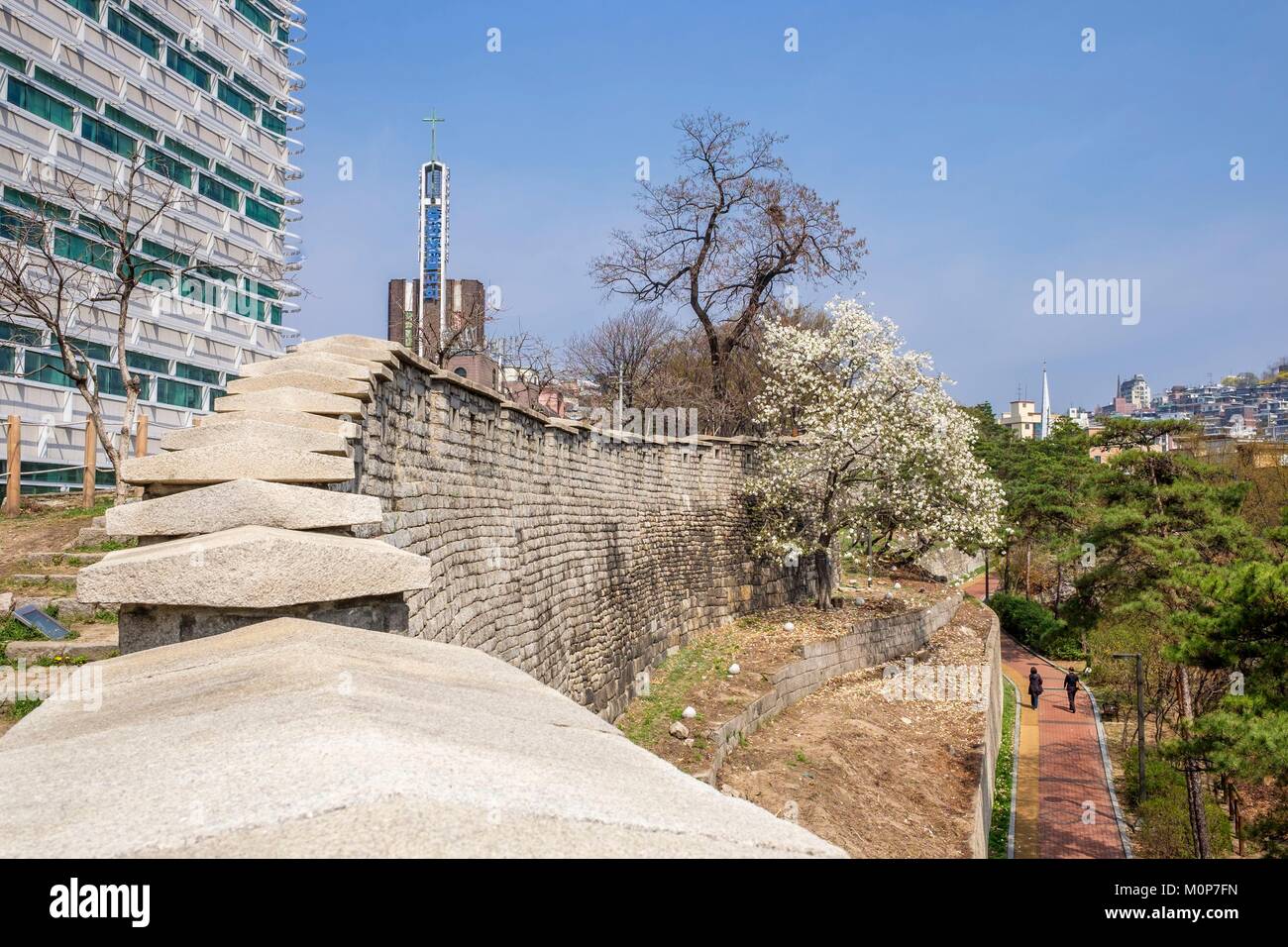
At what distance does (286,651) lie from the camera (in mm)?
2850

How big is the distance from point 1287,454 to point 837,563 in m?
31.4

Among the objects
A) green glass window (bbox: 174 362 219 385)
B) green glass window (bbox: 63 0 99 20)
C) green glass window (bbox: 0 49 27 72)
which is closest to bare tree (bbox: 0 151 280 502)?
green glass window (bbox: 174 362 219 385)

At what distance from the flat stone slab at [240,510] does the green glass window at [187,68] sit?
156ft

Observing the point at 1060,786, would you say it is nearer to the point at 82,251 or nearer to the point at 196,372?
the point at 82,251

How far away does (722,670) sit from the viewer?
19.9 m

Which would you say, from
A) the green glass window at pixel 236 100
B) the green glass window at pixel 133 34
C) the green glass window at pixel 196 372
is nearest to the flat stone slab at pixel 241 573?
the green glass window at pixel 133 34

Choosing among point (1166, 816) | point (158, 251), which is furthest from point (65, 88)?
point (1166, 816)

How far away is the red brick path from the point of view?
21312mm

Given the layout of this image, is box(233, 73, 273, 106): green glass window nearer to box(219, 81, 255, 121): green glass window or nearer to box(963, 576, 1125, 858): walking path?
box(219, 81, 255, 121): green glass window

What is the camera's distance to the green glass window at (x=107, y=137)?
37.9m

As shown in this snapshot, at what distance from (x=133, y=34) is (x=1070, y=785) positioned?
4479cm

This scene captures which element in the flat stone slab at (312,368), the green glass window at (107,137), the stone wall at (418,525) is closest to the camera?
the stone wall at (418,525)

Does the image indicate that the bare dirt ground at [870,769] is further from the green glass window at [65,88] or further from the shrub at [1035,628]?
the green glass window at [65,88]
